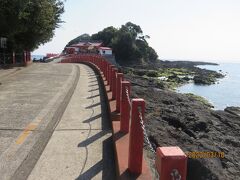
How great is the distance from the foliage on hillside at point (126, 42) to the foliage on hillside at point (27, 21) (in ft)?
262

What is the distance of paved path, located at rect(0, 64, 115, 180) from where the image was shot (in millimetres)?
6730

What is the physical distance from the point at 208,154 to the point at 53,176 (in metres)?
6.48

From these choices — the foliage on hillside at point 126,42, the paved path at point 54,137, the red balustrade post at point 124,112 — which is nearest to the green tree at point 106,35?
the foliage on hillside at point 126,42

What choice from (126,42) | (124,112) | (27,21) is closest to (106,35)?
(126,42)

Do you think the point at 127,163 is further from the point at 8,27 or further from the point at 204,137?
the point at 8,27

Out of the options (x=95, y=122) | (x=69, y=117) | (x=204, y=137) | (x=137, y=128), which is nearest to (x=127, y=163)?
(x=137, y=128)

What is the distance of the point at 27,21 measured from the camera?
28547mm

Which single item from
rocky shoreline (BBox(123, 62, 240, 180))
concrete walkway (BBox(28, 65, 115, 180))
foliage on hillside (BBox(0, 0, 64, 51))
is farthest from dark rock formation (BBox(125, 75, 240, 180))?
foliage on hillside (BBox(0, 0, 64, 51))

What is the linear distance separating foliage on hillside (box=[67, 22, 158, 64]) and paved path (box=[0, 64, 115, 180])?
4040 inches

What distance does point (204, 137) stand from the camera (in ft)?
49.6
